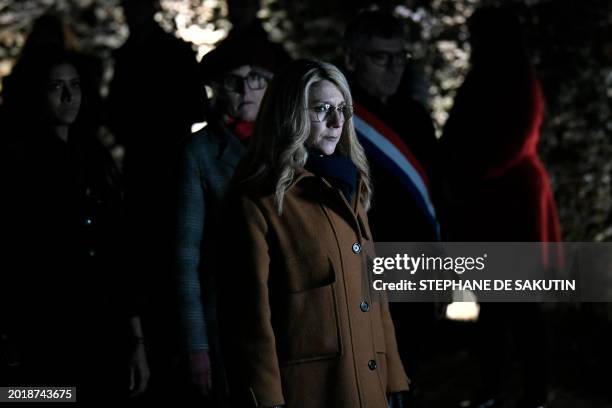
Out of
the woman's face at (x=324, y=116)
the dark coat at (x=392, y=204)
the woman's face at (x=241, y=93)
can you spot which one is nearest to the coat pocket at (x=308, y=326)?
the woman's face at (x=324, y=116)

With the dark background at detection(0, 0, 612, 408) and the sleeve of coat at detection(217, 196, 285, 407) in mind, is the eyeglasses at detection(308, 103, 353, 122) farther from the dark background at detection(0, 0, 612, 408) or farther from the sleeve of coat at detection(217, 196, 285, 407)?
the dark background at detection(0, 0, 612, 408)

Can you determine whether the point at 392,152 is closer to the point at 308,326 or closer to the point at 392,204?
the point at 392,204

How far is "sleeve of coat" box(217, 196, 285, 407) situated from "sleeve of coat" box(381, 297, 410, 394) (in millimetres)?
483

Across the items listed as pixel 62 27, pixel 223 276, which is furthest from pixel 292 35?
pixel 223 276

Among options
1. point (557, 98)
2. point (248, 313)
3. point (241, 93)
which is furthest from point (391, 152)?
point (557, 98)

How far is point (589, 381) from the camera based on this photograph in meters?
6.95

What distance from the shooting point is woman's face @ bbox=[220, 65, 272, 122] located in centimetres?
415

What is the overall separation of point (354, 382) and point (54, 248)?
1465 mm

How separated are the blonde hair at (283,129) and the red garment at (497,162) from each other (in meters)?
2.37

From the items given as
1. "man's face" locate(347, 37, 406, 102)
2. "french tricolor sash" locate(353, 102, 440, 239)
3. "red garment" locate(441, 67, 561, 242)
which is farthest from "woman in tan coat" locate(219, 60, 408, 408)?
"red garment" locate(441, 67, 561, 242)

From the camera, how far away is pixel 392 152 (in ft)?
14.9

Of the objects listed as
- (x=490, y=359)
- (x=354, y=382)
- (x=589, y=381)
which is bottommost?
(x=589, y=381)

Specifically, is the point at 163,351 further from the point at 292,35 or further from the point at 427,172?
the point at 292,35

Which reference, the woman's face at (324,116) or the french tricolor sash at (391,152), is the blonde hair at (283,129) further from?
the french tricolor sash at (391,152)
